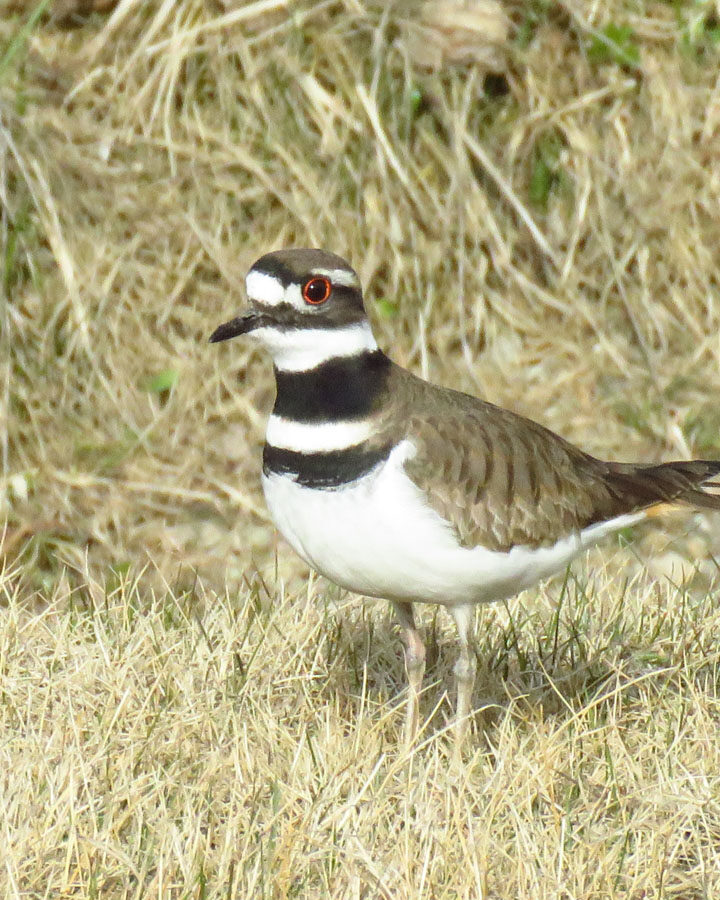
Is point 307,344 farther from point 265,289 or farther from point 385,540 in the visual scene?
point 385,540

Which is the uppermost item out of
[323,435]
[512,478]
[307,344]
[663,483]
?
[307,344]

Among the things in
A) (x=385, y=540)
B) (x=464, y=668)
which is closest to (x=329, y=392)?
(x=385, y=540)

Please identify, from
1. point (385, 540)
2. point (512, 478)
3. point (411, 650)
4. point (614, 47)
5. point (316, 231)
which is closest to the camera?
point (385, 540)

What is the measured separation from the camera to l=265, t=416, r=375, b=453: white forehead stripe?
12.9 feet

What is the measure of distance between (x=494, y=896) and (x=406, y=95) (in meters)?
4.21

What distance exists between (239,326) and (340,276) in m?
0.29

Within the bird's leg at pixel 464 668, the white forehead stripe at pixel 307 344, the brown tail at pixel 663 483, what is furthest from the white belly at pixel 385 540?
the brown tail at pixel 663 483

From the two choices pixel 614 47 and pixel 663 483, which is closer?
pixel 663 483

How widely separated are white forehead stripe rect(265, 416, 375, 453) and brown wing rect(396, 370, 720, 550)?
0.48 ft

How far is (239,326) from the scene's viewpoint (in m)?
3.87

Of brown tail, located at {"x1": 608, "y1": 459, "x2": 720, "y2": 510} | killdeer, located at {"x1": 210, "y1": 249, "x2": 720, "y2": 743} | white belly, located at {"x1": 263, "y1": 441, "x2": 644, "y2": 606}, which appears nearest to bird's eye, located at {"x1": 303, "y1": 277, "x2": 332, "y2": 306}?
killdeer, located at {"x1": 210, "y1": 249, "x2": 720, "y2": 743}

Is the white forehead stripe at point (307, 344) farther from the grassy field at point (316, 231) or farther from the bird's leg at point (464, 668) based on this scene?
the grassy field at point (316, 231)

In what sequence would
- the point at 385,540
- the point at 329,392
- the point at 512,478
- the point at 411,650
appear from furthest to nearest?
the point at 411,650 → the point at 512,478 → the point at 329,392 → the point at 385,540

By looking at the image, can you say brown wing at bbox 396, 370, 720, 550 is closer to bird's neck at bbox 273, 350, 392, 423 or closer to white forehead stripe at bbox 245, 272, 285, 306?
bird's neck at bbox 273, 350, 392, 423
